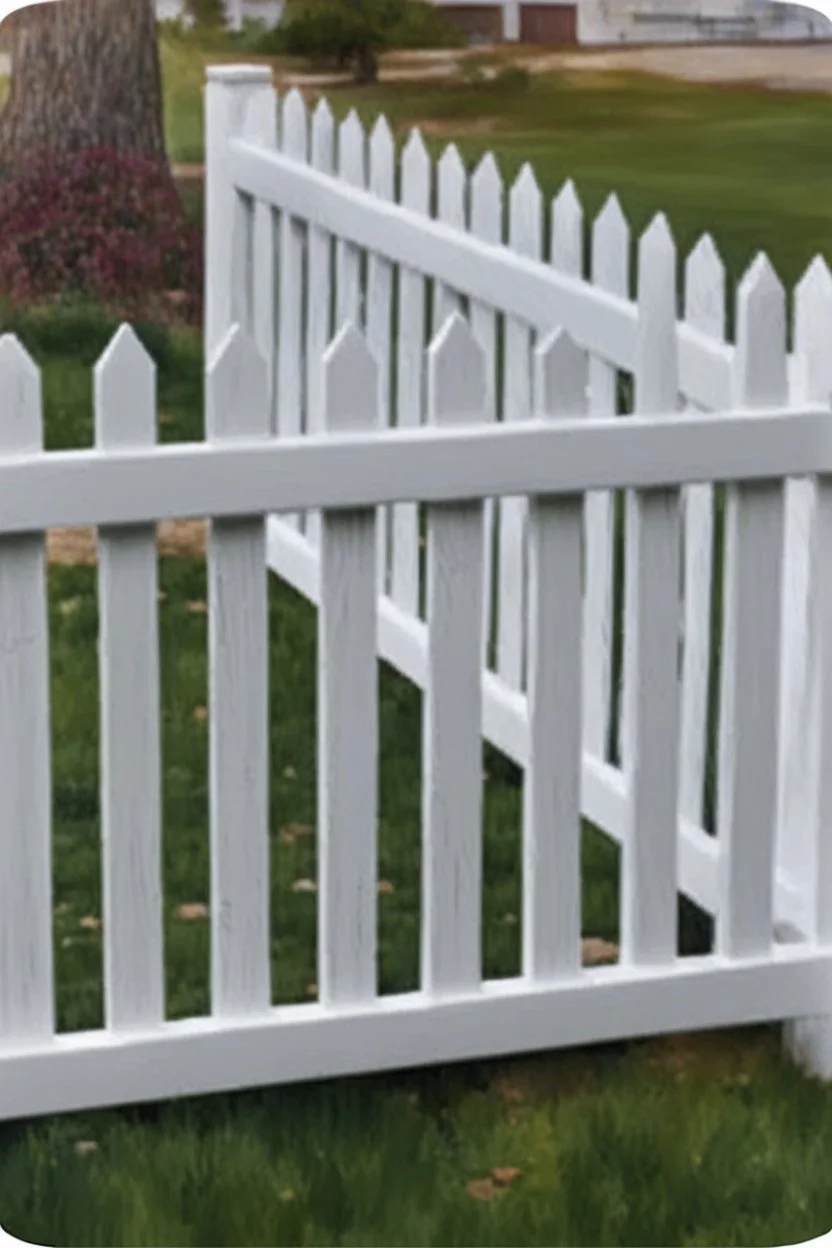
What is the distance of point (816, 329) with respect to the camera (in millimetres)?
4102

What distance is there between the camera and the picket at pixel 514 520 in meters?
5.03

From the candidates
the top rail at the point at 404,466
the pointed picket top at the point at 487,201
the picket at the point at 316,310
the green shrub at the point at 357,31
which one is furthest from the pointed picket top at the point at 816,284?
the picket at the point at 316,310

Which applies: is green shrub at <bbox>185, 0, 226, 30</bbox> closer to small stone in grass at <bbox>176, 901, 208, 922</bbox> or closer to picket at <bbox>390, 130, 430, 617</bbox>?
picket at <bbox>390, 130, 430, 617</bbox>

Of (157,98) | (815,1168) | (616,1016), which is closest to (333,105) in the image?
(157,98)

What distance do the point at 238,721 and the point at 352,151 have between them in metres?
1.78

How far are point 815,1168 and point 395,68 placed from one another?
5.65 ft

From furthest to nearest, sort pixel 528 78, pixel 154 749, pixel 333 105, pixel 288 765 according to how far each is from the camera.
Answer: pixel 288 765
pixel 333 105
pixel 528 78
pixel 154 749

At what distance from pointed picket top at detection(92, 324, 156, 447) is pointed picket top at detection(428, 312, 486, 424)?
384 millimetres

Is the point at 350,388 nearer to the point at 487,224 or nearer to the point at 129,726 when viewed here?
the point at 129,726

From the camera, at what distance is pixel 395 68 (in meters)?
4.38

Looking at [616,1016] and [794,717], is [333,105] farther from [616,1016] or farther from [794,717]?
[616,1016]

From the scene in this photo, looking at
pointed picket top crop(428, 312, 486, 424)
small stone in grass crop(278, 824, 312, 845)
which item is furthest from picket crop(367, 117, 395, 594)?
pointed picket top crop(428, 312, 486, 424)

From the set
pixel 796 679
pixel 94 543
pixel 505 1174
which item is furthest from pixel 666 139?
pixel 94 543

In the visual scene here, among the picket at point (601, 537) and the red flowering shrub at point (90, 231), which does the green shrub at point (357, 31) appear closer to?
the red flowering shrub at point (90, 231)
